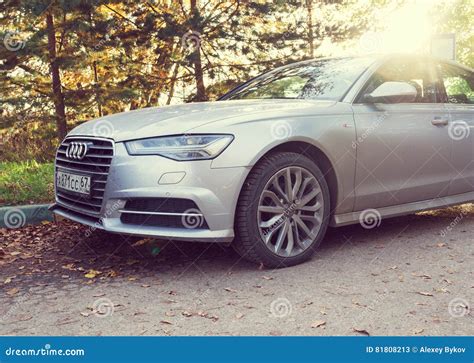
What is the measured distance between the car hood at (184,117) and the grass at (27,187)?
1769mm

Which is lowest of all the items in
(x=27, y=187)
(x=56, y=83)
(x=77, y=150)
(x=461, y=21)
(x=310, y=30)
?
(x=27, y=187)

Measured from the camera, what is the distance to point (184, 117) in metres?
3.87

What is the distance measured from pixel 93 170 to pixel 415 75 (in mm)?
2992

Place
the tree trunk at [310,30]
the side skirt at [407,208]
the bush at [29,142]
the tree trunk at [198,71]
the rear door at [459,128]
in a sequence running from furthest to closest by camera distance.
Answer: the bush at [29,142] → the tree trunk at [310,30] → the tree trunk at [198,71] → the rear door at [459,128] → the side skirt at [407,208]

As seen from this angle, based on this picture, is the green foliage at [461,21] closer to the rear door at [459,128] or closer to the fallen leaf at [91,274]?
the rear door at [459,128]

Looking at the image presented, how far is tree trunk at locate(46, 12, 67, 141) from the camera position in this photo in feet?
36.7

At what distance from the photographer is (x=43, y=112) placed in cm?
1188

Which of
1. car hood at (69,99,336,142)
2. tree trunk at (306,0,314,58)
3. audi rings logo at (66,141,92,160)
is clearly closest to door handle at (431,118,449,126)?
car hood at (69,99,336,142)

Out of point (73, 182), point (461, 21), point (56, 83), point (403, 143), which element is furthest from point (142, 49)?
point (461, 21)

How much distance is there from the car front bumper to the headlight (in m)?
0.04

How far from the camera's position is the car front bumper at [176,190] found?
→ 3541 mm

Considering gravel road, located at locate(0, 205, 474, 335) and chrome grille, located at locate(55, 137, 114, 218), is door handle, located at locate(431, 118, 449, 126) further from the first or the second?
chrome grille, located at locate(55, 137, 114, 218)

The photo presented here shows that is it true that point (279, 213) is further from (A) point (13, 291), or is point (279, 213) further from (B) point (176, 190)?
(A) point (13, 291)

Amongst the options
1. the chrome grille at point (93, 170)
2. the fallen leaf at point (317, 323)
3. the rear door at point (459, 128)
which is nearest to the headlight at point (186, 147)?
the chrome grille at point (93, 170)
